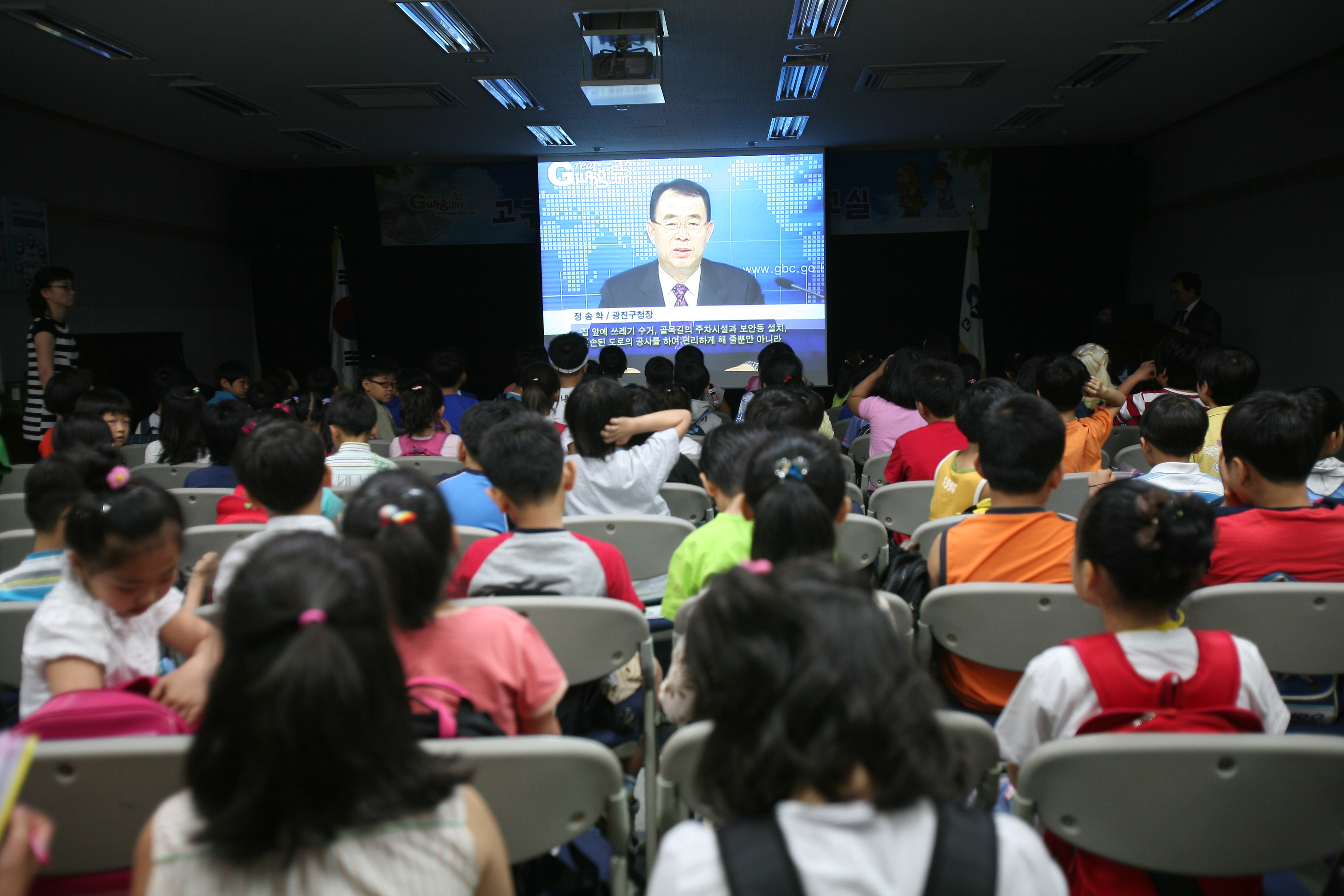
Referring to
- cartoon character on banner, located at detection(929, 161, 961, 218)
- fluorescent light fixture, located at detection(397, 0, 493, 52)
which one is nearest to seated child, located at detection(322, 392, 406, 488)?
fluorescent light fixture, located at detection(397, 0, 493, 52)

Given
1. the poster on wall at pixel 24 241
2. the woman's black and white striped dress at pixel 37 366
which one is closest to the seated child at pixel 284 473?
the woman's black and white striped dress at pixel 37 366

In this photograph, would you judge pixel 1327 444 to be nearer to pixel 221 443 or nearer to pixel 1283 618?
pixel 1283 618

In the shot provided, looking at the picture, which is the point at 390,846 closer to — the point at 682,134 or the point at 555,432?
the point at 555,432

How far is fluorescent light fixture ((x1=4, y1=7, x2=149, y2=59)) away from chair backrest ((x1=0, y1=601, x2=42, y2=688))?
13.9 ft

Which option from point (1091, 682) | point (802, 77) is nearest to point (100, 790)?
point (1091, 682)

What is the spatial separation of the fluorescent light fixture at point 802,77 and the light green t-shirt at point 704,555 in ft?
15.5

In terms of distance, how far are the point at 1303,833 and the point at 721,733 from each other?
32.5 inches

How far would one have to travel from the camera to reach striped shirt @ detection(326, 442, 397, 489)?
3092mm

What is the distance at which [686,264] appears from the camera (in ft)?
27.5

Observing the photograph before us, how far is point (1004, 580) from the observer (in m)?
1.97

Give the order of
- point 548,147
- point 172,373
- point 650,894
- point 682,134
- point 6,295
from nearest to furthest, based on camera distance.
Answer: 1. point 650,894
2. point 172,373
3. point 6,295
4. point 682,134
5. point 548,147

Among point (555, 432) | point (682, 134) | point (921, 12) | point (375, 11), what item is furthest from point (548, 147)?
point (555, 432)

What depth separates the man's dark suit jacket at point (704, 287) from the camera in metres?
8.38

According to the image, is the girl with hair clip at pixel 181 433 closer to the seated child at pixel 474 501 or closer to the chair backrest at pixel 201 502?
the chair backrest at pixel 201 502
